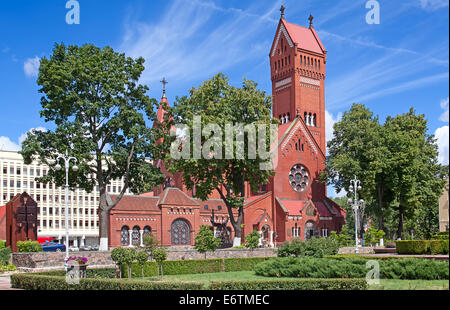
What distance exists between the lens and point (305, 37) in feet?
237

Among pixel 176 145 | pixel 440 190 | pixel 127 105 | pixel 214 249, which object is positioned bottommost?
pixel 214 249

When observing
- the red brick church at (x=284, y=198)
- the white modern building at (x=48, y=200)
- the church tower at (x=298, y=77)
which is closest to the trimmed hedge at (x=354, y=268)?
the red brick church at (x=284, y=198)

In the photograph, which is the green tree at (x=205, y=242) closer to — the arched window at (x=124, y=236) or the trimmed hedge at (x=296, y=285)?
the trimmed hedge at (x=296, y=285)

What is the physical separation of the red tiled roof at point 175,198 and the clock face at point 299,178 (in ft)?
38.6

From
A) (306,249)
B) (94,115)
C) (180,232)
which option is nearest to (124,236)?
(180,232)

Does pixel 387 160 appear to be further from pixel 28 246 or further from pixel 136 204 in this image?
pixel 28 246

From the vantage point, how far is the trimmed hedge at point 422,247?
30.8m
